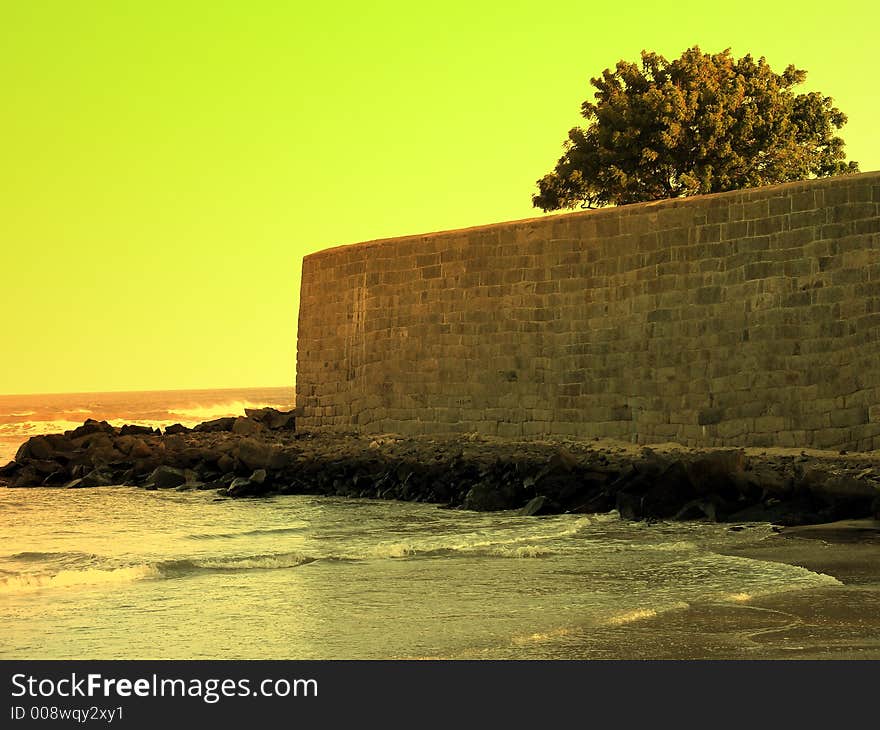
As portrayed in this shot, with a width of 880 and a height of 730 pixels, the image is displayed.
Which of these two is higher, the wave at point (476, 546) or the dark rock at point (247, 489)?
the dark rock at point (247, 489)

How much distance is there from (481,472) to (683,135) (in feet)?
41.6

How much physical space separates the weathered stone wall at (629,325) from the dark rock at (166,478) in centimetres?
246

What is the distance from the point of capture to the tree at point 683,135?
27453 millimetres

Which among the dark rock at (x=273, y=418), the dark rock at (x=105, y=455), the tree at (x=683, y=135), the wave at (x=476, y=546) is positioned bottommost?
the wave at (x=476, y=546)

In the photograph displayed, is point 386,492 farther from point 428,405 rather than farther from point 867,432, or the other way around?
point 867,432

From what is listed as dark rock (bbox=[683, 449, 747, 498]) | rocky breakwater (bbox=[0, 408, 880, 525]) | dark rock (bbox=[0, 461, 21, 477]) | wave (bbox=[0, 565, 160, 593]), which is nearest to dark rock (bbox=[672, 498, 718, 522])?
rocky breakwater (bbox=[0, 408, 880, 525])

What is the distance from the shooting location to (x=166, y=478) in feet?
66.0

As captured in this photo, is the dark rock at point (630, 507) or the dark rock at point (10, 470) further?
the dark rock at point (10, 470)

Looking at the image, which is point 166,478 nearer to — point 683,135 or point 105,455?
point 105,455

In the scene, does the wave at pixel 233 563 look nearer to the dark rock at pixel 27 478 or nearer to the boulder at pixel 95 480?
the boulder at pixel 95 480

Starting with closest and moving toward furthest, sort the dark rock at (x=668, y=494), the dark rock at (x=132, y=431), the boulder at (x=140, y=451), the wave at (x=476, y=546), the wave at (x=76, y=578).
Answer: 1. the wave at (x=76, y=578)
2. the wave at (x=476, y=546)
3. the dark rock at (x=668, y=494)
4. the boulder at (x=140, y=451)
5. the dark rock at (x=132, y=431)

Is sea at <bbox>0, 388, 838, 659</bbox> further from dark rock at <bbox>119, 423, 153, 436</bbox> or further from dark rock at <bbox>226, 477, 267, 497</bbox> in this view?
dark rock at <bbox>119, 423, 153, 436</bbox>

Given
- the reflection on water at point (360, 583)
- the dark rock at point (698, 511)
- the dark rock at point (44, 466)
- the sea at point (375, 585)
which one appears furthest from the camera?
the dark rock at point (44, 466)

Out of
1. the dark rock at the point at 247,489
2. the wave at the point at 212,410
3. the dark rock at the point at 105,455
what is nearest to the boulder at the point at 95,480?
the dark rock at the point at 105,455
